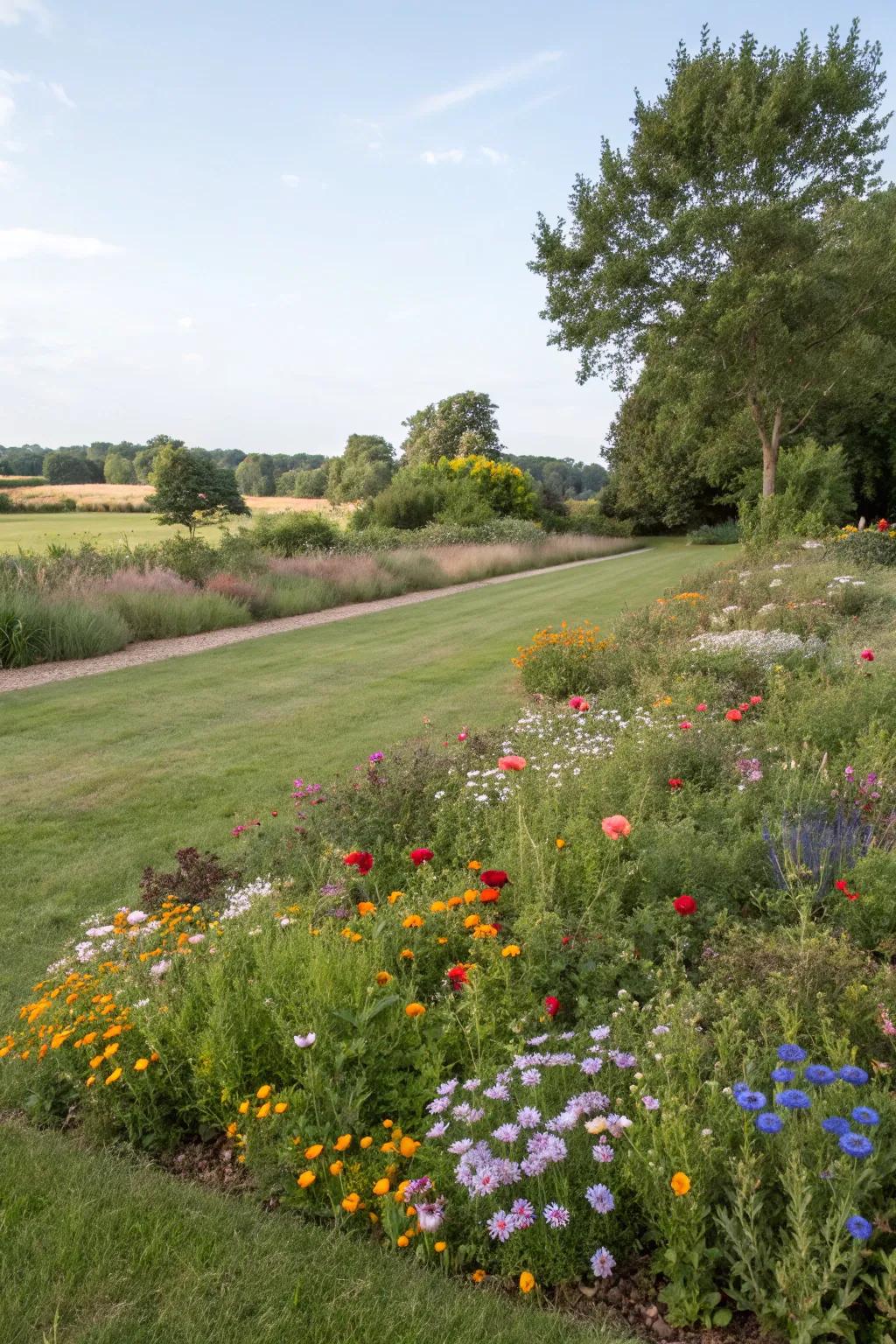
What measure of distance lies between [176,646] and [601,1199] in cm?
1028

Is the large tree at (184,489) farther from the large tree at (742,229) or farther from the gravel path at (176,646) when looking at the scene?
the large tree at (742,229)

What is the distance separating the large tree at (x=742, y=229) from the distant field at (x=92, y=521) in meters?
10.5

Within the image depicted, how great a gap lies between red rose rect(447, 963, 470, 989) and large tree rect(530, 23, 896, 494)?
1639 cm

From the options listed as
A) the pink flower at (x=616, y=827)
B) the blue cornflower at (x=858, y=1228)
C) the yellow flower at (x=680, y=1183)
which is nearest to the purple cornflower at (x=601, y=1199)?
the yellow flower at (x=680, y=1183)

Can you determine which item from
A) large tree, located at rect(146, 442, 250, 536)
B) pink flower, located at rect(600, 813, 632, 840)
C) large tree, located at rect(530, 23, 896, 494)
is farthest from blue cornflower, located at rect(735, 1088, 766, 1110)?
large tree, located at rect(146, 442, 250, 536)

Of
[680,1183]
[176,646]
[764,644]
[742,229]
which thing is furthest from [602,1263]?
[742,229]

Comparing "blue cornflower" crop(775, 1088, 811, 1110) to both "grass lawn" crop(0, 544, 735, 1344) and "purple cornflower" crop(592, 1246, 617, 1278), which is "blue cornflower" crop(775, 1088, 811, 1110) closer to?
"purple cornflower" crop(592, 1246, 617, 1278)

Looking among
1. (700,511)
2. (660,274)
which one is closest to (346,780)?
(660,274)

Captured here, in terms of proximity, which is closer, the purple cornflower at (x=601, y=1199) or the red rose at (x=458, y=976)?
the purple cornflower at (x=601, y=1199)

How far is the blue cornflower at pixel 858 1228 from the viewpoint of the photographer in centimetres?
132

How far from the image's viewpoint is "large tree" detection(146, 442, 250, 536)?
84.3 ft

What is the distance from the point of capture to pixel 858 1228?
1.33 meters

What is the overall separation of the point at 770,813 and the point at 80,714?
20.2ft

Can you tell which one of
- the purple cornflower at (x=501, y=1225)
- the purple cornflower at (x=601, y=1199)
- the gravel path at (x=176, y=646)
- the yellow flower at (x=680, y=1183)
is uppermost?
the yellow flower at (x=680, y=1183)
